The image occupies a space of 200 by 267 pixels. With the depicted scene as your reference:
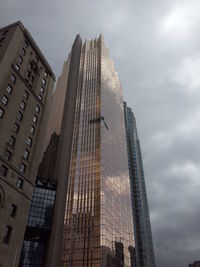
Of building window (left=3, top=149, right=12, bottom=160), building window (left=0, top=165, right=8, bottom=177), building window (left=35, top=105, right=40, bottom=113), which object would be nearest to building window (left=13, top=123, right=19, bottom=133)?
building window (left=3, top=149, right=12, bottom=160)

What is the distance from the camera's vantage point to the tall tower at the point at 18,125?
3846 cm

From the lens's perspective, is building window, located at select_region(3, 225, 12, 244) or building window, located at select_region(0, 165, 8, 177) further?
building window, located at select_region(0, 165, 8, 177)

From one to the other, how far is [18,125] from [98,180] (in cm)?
6266

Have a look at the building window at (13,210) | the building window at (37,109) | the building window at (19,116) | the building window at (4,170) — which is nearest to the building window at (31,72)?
the building window at (37,109)

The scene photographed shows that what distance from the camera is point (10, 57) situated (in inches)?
2046

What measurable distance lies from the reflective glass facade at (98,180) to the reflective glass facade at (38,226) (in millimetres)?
7939

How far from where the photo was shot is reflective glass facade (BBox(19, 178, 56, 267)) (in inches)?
3113

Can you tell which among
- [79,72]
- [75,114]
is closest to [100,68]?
[79,72]

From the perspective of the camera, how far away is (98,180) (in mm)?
103750

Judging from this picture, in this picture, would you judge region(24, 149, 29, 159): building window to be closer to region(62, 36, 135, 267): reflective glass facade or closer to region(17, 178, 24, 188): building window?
region(17, 178, 24, 188): building window

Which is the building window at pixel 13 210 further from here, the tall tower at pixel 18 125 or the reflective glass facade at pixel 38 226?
the reflective glass facade at pixel 38 226

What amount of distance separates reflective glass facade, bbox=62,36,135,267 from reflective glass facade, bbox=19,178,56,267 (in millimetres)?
7939

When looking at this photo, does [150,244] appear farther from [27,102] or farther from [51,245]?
[27,102]

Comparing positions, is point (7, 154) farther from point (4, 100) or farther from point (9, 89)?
point (9, 89)
